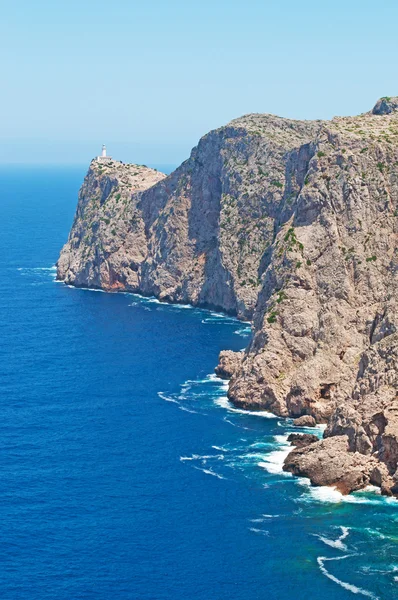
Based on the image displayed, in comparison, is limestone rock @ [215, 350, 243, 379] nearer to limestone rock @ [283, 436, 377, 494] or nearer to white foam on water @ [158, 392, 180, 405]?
white foam on water @ [158, 392, 180, 405]

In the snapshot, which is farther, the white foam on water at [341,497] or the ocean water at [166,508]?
the white foam on water at [341,497]

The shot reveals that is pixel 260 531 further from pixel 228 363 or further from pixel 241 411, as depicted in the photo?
pixel 228 363

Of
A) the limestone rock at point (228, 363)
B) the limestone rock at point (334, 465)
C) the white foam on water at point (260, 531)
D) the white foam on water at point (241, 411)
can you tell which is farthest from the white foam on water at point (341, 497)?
the limestone rock at point (228, 363)

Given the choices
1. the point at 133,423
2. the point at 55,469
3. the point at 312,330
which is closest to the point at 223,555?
the point at 55,469

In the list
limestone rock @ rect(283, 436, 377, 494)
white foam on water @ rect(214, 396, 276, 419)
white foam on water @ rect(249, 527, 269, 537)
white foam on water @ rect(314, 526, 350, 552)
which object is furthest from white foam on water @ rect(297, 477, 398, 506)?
white foam on water @ rect(214, 396, 276, 419)

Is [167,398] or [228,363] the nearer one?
[167,398]

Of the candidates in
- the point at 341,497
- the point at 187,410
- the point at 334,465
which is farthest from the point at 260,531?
the point at 187,410

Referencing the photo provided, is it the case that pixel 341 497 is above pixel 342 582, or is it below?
above

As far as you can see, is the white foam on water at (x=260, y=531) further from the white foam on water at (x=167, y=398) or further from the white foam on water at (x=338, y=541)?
the white foam on water at (x=167, y=398)

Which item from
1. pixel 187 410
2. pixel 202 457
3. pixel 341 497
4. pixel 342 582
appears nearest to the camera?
pixel 342 582
